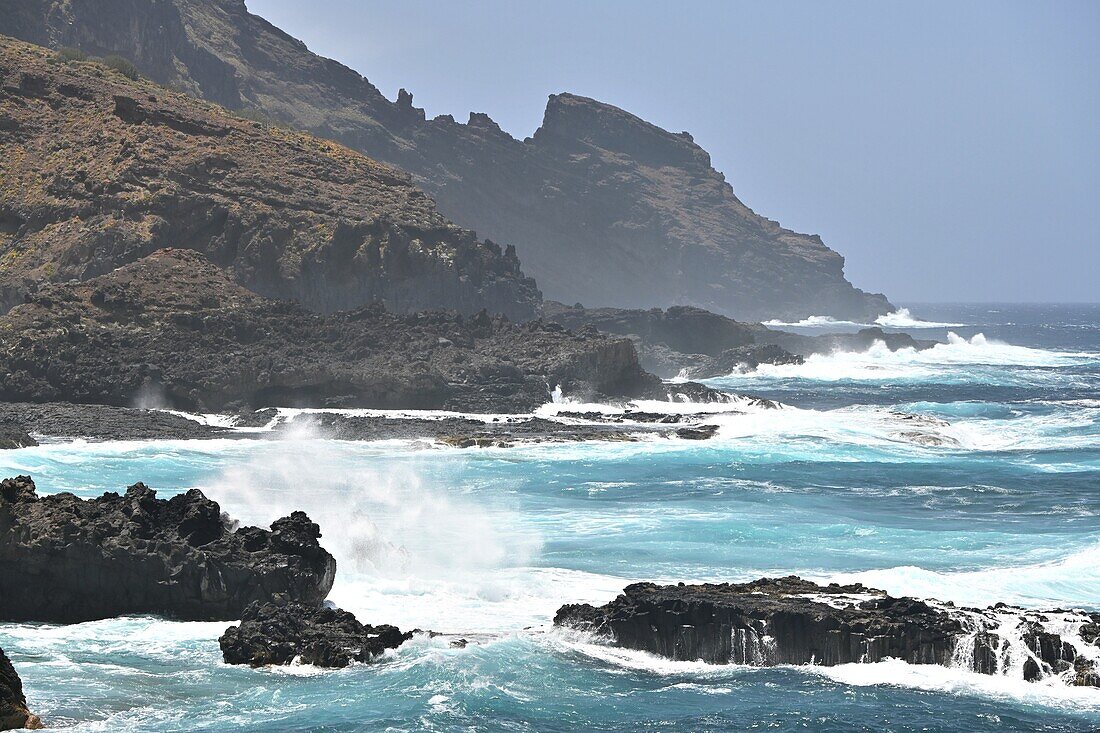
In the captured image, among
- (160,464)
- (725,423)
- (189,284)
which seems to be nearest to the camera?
(160,464)

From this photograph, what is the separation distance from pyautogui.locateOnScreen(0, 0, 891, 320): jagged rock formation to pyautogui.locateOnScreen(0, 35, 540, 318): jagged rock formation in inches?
1223

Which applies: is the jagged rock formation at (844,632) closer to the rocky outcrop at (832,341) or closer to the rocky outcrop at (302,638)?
the rocky outcrop at (302,638)

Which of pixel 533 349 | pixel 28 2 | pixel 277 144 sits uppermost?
pixel 28 2

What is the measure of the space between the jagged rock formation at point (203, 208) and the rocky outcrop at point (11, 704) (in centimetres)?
4915

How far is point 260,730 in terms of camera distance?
17500mm

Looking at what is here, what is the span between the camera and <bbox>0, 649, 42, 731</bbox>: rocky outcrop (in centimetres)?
1645

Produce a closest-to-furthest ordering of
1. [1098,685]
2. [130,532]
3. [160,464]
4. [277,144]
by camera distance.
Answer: [1098,685] → [130,532] → [160,464] → [277,144]

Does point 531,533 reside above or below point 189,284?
below

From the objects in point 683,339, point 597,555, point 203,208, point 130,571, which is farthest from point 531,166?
point 130,571

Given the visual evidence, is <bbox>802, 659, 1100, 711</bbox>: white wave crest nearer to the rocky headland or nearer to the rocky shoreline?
the rocky shoreline

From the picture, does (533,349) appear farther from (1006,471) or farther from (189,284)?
(1006,471)

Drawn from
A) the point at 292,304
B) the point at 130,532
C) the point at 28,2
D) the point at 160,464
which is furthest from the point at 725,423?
the point at 28,2

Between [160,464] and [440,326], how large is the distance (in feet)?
84.0

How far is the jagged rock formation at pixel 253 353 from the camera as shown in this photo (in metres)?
53.7
